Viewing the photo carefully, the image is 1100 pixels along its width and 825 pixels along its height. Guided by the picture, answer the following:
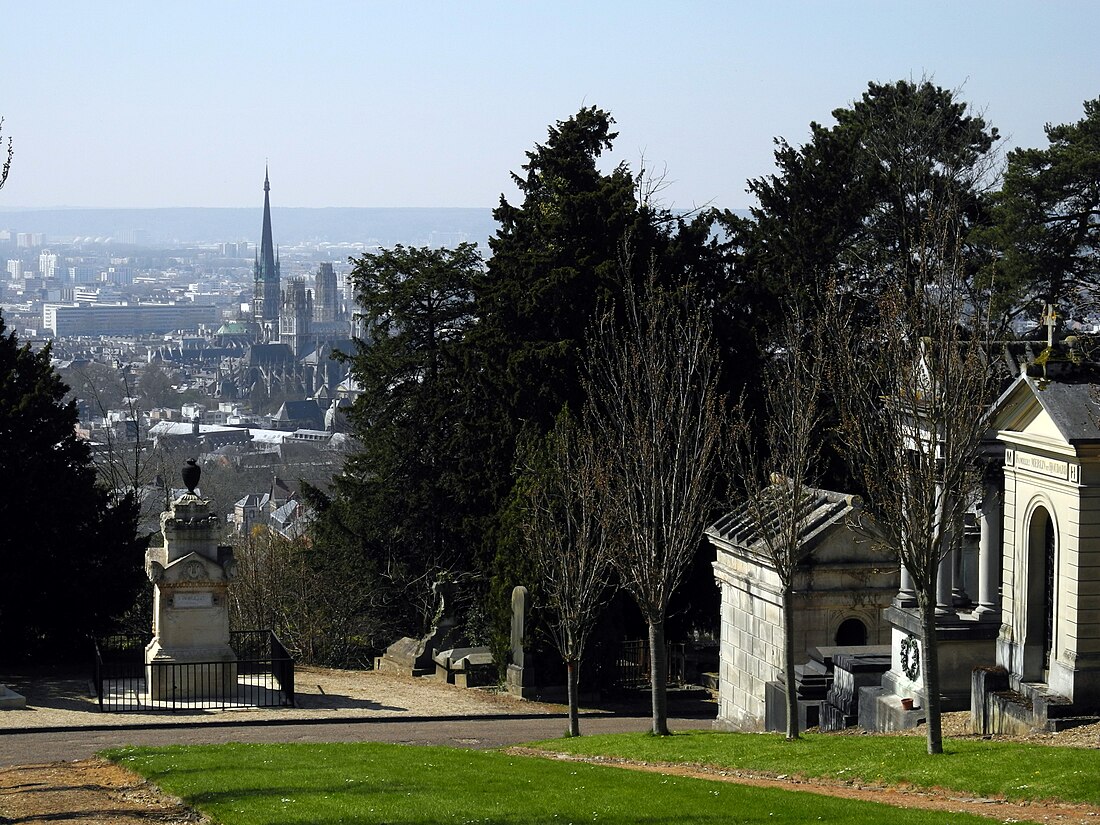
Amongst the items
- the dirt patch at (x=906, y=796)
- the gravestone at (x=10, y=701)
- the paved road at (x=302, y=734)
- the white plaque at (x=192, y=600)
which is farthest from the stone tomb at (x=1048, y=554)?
the gravestone at (x=10, y=701)

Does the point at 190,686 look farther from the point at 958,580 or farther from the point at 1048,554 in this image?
the point at 1048,554

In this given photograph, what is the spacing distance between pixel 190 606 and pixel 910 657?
37.0 feet

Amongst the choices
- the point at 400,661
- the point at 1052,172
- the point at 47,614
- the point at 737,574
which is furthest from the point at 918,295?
the point at 1052,172

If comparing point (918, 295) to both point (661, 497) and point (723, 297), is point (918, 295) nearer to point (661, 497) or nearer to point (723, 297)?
point (661, 497)

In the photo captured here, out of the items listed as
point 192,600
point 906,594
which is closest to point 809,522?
point 906,594

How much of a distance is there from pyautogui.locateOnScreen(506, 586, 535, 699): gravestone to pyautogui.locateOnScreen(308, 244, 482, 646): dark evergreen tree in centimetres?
736

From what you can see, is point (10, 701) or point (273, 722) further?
point (10, 701)

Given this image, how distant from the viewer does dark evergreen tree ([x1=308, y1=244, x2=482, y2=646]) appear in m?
37.8

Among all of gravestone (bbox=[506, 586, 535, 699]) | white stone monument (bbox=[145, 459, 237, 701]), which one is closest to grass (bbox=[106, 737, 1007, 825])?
white stone monument (bbox=[145, 459, 237, 701])

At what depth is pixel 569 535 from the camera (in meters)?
23.0

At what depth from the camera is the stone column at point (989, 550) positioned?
20.3 m

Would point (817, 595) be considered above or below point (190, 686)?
above

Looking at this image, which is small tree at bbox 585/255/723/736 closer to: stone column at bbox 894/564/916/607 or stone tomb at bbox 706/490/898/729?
stone tomb at bbox 706/490/898/729

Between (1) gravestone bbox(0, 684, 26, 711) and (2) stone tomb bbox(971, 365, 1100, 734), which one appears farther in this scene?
(1) gravestone bbox(0, 684, 26, 711)
